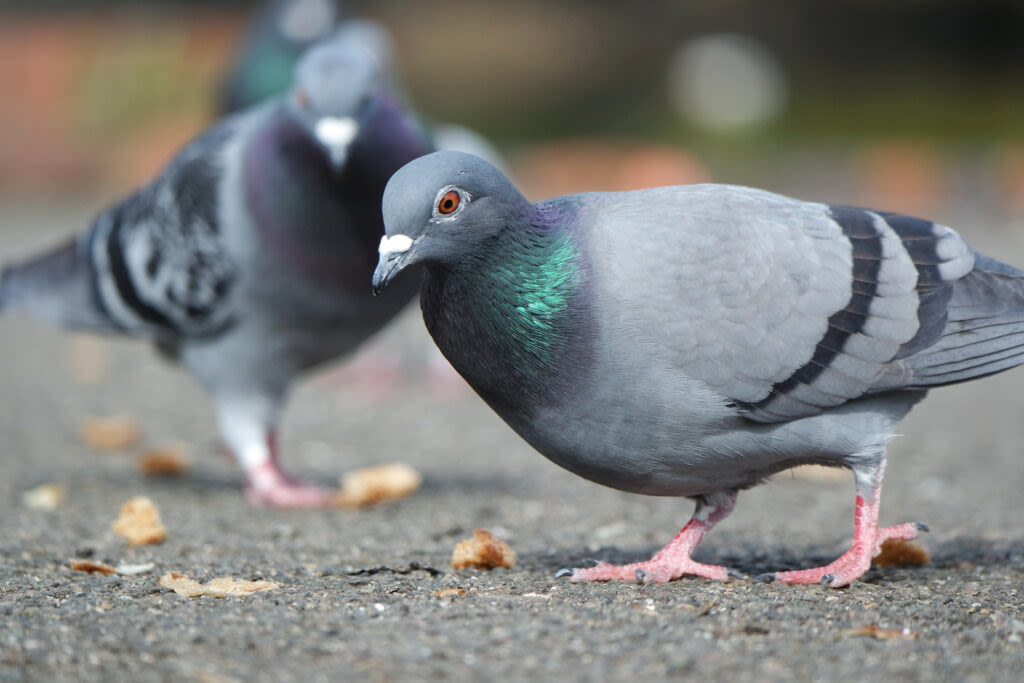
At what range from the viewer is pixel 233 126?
547 centimetres

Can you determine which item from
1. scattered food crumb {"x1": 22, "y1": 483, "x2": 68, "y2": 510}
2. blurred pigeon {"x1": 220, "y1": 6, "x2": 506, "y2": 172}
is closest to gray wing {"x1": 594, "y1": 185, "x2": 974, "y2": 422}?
scattered food crumb {"x1": 22, "y1": 483, "x2": 68, "y2": 510}

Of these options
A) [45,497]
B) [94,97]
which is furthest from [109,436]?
[94,97]

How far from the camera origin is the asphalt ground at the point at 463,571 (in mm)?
2824

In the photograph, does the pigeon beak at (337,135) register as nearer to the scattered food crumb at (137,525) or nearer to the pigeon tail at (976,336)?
the scattered food crumb at (137,525)

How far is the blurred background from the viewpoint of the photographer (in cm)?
1345

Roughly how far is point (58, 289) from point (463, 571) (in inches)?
113

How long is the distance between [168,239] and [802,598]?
10.2ft

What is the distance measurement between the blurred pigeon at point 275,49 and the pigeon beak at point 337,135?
3579 millimetres

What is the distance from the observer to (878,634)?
2996 mm

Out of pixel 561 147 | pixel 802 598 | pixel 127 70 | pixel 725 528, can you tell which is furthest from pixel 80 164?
pixel 802 598

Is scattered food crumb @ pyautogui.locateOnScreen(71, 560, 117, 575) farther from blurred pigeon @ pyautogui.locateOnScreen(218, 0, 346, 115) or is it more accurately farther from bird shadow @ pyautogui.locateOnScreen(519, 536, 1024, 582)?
blurred pigeon @ pyautogui.locateOnScreen(218, 0, 346, 115)

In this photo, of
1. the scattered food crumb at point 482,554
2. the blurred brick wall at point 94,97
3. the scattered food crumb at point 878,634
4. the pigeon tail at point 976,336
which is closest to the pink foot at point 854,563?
the pigeon tail at point 976,336

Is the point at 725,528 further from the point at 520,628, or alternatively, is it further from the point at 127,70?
the point at 127,70

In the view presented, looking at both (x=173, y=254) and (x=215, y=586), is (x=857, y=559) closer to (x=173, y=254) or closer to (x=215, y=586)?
(x=215, y=586)
